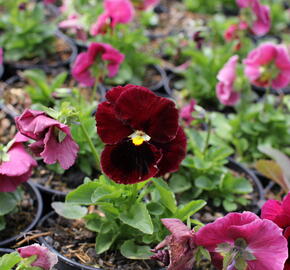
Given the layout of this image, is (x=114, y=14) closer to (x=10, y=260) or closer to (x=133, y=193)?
(x=133, y=193)

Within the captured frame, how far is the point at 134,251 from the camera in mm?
1564

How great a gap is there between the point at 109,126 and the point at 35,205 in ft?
2.18

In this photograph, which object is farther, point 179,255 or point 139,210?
point 139,210

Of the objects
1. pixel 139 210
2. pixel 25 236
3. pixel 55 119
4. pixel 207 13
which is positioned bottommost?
pixel 207 13

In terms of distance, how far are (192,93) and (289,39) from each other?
40.4 inches

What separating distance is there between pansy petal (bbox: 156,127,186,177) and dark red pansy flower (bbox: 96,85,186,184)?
0.06ft

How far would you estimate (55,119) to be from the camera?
134 centimetres

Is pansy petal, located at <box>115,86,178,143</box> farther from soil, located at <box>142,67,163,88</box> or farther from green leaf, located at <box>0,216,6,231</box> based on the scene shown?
soil, located at <box>142,67,163,88</box>

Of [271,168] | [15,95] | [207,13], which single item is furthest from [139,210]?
[207,13]

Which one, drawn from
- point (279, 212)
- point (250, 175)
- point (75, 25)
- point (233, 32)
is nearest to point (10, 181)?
point (279, 212)

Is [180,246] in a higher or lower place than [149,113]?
lower

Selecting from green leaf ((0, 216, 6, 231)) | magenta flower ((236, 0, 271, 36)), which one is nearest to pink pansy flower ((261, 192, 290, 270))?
green leaf ((0, 216, 6, 231))

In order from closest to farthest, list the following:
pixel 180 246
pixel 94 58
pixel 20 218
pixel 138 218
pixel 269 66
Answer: pixel 180 246 < pixel 138 218 < pixel 20 218 < pixel 94 58 < pixel 269 66

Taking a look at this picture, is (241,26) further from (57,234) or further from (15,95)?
(57,234)
